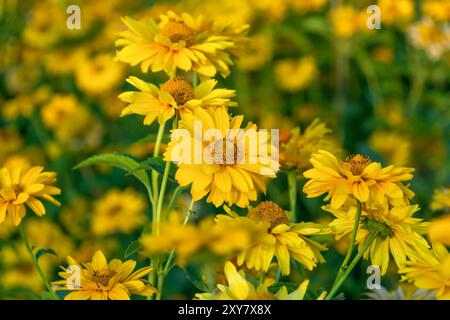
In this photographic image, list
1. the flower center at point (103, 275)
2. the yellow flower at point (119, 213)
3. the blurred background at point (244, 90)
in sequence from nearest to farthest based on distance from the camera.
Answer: the flower center at point (103, 275)
the yellow flower at point (119, 213)
the blurred background at point (244, 90)

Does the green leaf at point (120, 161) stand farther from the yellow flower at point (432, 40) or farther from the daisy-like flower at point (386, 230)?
the yellow flower at point (432, 40)

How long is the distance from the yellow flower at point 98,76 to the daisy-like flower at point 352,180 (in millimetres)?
1930

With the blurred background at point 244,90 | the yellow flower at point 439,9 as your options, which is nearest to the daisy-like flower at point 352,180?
the blurred background at point 244,90

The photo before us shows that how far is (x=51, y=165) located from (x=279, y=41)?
1145mm

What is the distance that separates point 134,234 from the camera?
2480mm

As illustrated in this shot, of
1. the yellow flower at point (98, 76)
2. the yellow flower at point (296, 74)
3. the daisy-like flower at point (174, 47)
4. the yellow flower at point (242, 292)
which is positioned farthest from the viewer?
the yellow flower at point (296, 74)

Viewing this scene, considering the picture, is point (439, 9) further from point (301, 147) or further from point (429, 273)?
point (429, 273)

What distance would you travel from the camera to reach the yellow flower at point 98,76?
2941 mm

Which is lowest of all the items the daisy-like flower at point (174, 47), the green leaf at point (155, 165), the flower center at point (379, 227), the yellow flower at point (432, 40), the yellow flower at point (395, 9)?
the flower center at point (379, 227)

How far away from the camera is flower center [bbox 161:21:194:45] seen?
4.42 ft

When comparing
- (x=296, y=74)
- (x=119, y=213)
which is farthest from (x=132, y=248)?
(x=296, y=74)

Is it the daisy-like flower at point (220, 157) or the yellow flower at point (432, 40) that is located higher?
the yellow flower at point (432, 40)

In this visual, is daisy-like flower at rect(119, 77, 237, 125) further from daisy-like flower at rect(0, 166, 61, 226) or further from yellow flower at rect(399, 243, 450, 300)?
yellow flower at rect(399, 243, 450, 300)
